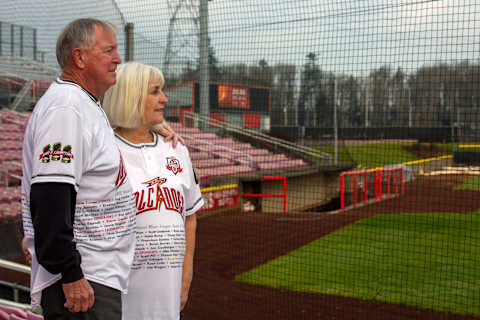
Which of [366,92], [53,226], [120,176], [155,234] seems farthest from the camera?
[366,92]

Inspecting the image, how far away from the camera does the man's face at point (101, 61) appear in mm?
1498

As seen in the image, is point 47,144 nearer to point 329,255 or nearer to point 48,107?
point 48,107

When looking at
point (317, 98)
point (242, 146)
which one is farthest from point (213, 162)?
point (317, 98)

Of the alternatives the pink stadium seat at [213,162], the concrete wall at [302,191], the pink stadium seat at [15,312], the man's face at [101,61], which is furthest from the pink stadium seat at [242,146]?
the man's face at [101,61]

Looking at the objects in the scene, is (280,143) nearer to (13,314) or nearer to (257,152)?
(257,152)

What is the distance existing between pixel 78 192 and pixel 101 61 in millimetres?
442

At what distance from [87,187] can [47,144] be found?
7.0 inches

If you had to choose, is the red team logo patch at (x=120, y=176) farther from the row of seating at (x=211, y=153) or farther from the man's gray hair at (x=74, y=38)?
the row of seating at (x=211, y=153)

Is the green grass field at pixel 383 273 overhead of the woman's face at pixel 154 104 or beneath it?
beneath

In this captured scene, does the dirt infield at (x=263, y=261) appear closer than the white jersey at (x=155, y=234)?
No

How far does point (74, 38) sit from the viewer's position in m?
1.48

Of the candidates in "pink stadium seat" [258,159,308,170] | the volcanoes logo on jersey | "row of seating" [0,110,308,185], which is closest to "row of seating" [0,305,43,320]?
the volcanoes logo on jersey

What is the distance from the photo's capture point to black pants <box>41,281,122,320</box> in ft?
4.47

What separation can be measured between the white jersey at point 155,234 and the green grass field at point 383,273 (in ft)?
8.93
